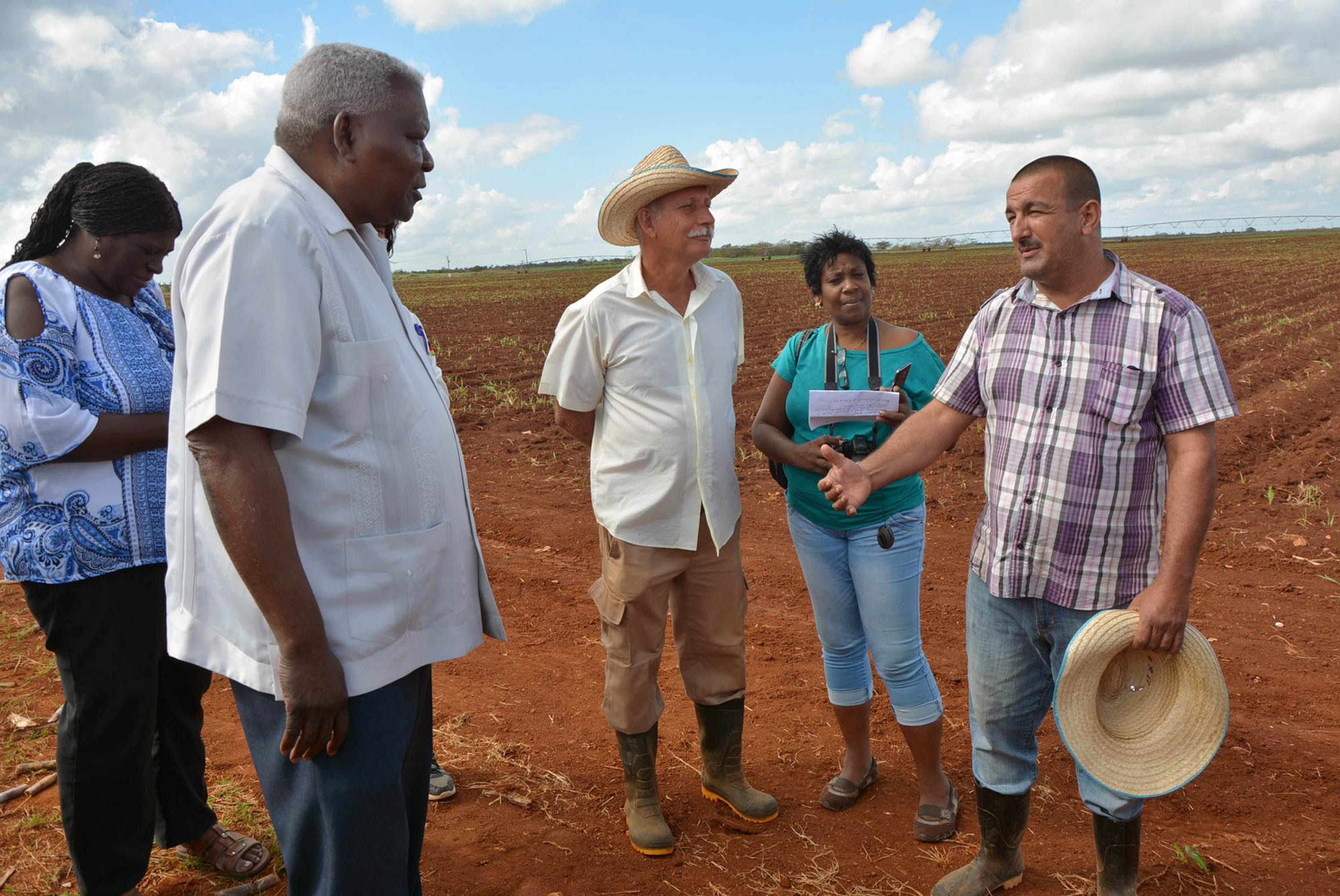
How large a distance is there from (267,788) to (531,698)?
241 centimetres

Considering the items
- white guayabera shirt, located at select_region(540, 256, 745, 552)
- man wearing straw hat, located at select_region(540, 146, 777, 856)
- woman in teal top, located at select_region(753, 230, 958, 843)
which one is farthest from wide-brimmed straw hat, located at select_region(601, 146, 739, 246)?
Answer: woman in teal top, located at select_region(753, 230, 958, 843)

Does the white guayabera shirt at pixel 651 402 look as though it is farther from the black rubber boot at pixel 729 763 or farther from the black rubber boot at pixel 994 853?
the black rubber boot at pixel 994 853

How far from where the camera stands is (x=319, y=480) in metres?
1.74

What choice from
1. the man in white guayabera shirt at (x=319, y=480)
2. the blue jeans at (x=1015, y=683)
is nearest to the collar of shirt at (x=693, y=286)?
the man in white guayabera shirt at (x=319, y=480)

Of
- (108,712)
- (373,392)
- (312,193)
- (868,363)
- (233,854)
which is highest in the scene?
(312,193)

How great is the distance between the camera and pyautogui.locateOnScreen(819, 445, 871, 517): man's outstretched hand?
285 cm

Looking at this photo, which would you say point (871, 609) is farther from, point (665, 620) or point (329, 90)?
point (329, 90)

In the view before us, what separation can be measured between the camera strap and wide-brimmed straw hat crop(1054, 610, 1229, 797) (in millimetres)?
1201

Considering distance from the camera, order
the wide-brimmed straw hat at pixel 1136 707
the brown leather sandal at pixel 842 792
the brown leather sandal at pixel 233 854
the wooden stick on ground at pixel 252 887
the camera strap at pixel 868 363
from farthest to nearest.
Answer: the brown leather sandal at pixel 842 792, the camera strap at pixel 868 363, the brown leather sandal at pixel 233 854, the wooden stick on ground at pixel 252 887, the wide-brimmed straw hat at pixel 1136 707

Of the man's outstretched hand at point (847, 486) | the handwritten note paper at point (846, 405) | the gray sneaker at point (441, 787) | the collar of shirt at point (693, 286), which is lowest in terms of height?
the gray sneaker at point (441, 787)

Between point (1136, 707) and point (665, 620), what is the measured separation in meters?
1.52

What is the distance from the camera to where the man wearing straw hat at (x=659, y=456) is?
3.10 meters

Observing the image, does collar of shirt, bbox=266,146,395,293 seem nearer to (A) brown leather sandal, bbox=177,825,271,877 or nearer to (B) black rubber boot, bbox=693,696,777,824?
(B) black rubber boot, bbox=693,696,777,824

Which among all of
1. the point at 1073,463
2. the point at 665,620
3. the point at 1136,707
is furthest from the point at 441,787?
the point at 1073,463
